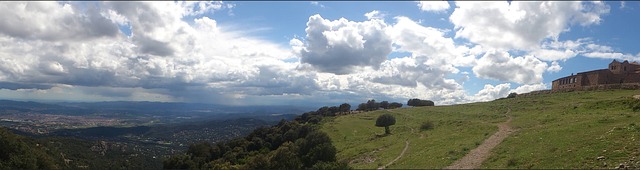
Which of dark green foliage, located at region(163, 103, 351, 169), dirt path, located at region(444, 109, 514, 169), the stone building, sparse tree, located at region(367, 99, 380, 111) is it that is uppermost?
the stone building

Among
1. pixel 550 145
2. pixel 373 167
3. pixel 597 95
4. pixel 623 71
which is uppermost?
pixel 623 71

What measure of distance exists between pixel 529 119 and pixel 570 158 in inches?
1037

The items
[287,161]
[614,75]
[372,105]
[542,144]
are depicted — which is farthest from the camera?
[372,105]

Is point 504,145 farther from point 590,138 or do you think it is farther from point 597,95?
point 597,95

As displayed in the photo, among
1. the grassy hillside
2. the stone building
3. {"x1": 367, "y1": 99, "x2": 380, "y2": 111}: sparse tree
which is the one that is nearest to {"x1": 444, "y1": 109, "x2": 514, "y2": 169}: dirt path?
the grassy hillside

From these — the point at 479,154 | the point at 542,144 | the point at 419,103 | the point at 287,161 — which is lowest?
the point at 287,161

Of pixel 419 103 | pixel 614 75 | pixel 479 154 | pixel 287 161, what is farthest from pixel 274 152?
pixel 419 103

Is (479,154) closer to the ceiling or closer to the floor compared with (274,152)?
closer to the ceiling

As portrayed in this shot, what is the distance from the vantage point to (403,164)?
30.9m

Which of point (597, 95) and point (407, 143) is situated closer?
point (407, 143)

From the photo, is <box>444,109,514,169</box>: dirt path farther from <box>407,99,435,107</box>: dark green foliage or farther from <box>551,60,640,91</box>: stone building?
<box>407,99,435,107</box>: dark green foliage

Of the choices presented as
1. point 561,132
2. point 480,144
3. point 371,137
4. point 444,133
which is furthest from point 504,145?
point 371,137

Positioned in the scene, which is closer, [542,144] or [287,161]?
[542,144]

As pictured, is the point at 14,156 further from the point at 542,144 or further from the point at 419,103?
the point at 419,103
